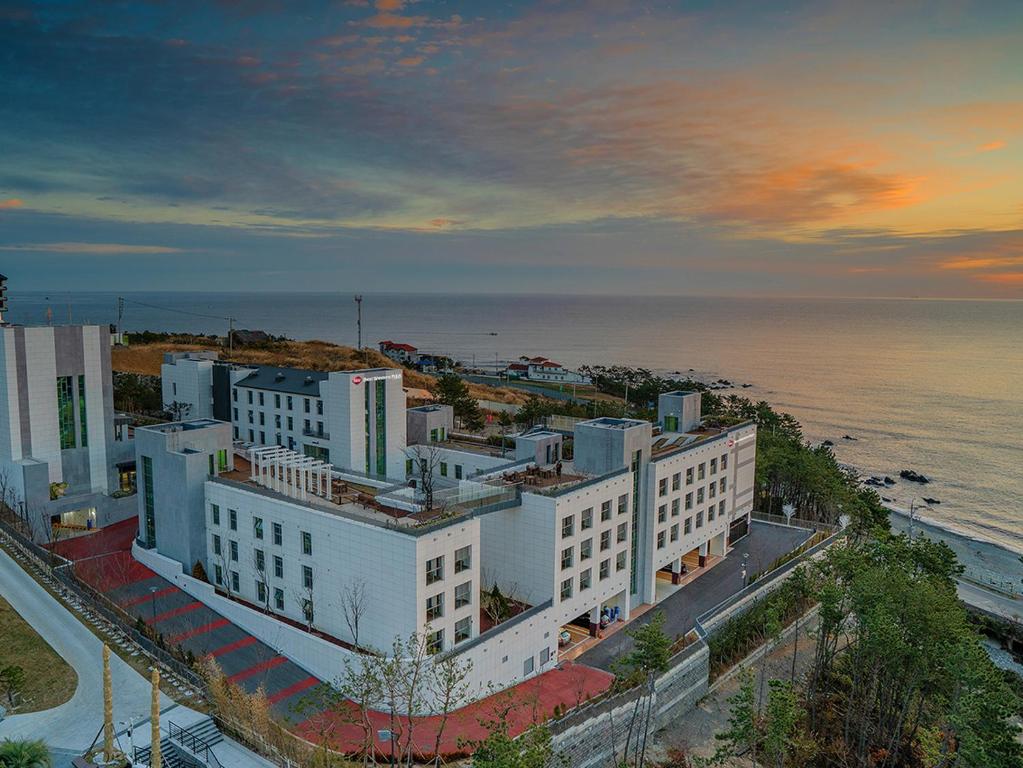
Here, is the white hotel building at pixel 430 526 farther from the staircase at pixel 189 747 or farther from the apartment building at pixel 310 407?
the staircase at pixel 189 747

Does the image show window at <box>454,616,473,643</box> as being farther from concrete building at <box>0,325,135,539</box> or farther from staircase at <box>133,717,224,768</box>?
concrete building at <box>0,325,135,539</box>

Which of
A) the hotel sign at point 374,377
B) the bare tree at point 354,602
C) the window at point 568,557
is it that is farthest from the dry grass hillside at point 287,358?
the bare tree at point 354,602

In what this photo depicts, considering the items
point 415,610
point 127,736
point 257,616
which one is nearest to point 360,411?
point 257,616

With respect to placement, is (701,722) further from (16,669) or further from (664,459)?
(16,669)

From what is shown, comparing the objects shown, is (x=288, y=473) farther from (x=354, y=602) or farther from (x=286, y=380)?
(x=286, y=380)

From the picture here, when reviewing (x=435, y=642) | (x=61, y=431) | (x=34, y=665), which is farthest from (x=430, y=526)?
(x=61, y=431)

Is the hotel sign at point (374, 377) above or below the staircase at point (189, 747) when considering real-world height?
above
